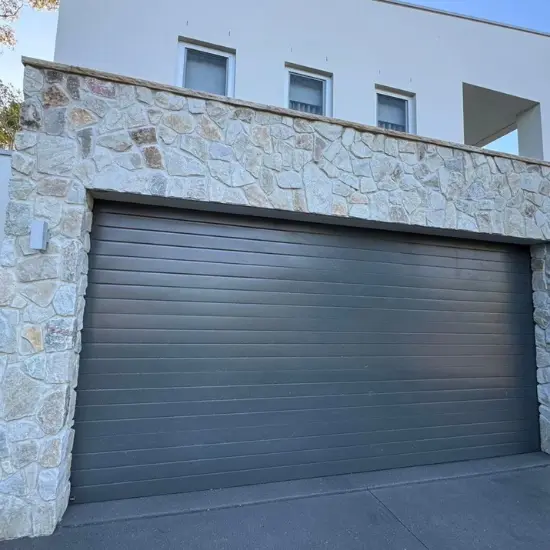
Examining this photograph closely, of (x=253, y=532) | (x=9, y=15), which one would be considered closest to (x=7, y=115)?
(x=9, y=15)

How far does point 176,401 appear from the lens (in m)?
3.39

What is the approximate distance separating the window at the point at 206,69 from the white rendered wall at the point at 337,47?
0.40 feet

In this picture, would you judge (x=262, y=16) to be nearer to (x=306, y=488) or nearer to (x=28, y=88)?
(x=28, y=88)

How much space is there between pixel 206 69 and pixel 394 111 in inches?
114

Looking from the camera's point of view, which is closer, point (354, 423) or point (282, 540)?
point (282, 540)

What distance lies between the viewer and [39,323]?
2.84 m

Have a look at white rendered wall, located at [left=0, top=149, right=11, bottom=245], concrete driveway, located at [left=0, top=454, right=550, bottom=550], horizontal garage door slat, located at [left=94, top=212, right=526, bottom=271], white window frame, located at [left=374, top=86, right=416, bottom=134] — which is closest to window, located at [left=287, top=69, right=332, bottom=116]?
white window frame, located at [left=374, top=86, right=416, bottom=134]

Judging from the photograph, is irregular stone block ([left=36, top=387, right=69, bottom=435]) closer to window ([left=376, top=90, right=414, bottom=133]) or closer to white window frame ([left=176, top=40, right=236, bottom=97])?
white window frame ([left=176, top=40, right=236, bottom=97])

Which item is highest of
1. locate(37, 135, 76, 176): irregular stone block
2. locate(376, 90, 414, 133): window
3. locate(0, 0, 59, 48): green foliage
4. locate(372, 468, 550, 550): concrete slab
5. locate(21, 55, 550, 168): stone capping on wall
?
locate(0, 0, 59, 48): green foliage

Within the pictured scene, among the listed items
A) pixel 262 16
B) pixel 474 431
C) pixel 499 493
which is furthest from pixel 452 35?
pixel 499 493

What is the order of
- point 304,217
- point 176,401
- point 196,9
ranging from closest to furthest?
point 176,401, point 304,217, point 196,9

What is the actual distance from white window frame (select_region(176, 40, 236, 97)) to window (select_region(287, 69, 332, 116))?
820 mm

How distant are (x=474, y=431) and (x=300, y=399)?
2.24 metres

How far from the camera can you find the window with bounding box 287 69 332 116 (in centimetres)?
513
